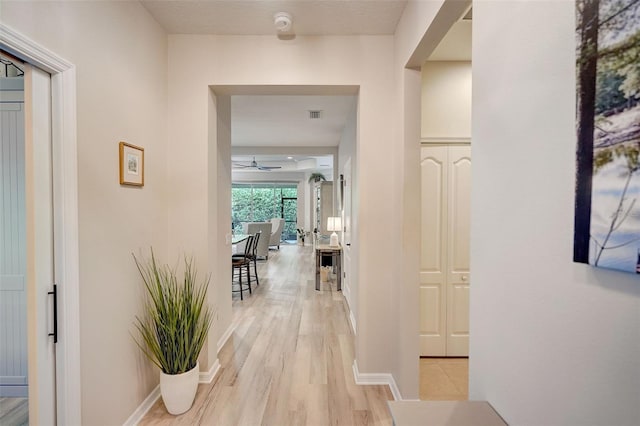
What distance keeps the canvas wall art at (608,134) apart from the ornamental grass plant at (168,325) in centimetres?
217

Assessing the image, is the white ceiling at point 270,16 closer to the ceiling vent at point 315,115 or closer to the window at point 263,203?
the ceiling vent at point 315,115

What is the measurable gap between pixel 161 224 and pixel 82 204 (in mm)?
811

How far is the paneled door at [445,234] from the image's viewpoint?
3014mm

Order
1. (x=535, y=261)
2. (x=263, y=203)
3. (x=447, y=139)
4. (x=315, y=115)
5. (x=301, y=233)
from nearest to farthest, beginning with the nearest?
(x=535, y=261) < (x=447, y=139) < (x=315, y=115) < (x=301, y=233) < (x=263, y=203)

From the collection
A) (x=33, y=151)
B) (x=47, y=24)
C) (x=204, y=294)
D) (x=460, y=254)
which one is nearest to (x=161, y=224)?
(x=204, y=294)

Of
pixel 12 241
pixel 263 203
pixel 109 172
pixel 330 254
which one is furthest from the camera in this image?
pixel 263 203

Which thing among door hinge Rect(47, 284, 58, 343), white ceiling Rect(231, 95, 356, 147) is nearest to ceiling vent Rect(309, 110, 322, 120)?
white ceiling Rect(231, 95, 356, 147)

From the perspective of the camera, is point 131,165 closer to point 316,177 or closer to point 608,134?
point 608,134

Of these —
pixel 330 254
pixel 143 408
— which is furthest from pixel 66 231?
pixel 330 254

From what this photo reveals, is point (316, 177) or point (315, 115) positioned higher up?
point (315, 115)

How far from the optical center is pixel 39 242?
146 centimetres

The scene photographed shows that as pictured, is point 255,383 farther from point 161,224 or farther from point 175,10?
point 175,10

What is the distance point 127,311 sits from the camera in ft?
6.59

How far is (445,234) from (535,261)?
2184 mm
